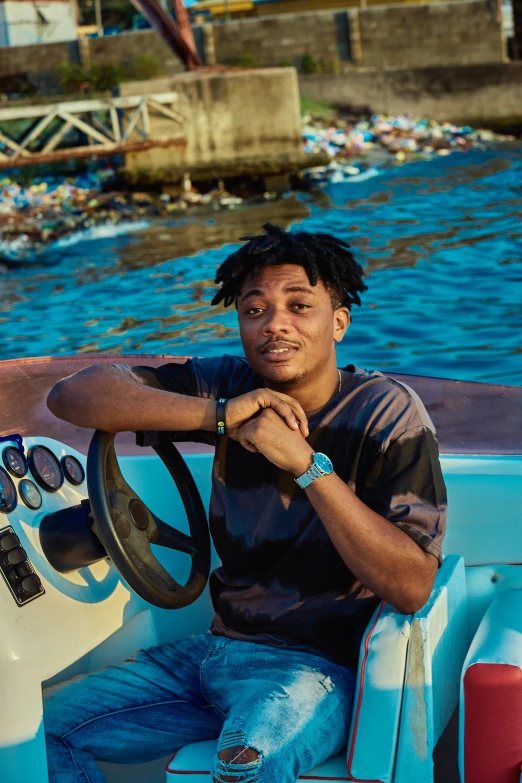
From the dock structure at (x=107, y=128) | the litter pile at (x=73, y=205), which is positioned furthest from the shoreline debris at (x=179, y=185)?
the dock structure at (x=107, y=128)

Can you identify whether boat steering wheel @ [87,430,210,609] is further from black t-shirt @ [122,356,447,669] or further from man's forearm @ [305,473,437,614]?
man's forearm @ [305,473,437,614]

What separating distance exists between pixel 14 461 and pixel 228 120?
15.1 m

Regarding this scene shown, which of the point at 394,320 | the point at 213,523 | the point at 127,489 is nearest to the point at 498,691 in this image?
the point at 213,523

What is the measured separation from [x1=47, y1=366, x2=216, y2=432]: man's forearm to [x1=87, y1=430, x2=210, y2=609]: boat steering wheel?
0.06 metres

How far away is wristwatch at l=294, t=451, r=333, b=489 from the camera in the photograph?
202 cm

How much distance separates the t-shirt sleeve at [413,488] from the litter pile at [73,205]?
38.1 ft

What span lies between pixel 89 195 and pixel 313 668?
14.8 m

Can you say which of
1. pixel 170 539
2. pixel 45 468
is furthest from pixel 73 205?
pixel 170 539

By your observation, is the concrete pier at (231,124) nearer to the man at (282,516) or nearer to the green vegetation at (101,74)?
the green vegetation at (101,74)

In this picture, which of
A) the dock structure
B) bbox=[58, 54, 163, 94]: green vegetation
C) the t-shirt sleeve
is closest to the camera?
the t-shirt sleeve

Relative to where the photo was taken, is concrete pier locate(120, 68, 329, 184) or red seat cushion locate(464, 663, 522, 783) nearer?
red seat cushion locate(464, 663, 522, 783)

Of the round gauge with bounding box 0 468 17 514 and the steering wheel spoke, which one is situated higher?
the round gauge with bounding box 0 468 17 514

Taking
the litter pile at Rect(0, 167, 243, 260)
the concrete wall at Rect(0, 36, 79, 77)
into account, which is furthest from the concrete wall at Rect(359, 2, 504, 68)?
the litter pile at Rect(0, 167, 243, 260)

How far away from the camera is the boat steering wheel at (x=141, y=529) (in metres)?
2.15
